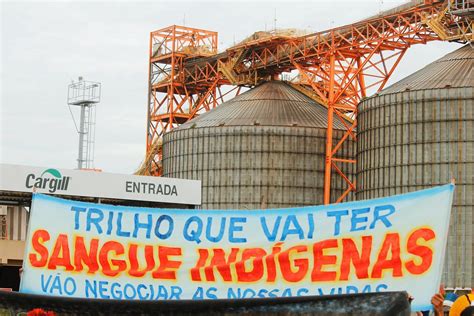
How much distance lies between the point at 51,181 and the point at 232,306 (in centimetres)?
3833

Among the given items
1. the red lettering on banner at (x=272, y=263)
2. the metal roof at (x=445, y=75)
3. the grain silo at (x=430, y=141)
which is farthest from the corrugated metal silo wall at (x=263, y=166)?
the red lettering on banner at (x=272, y=263)

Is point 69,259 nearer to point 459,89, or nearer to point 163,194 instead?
point 163,194

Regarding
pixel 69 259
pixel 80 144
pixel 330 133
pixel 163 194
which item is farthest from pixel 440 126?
pixel 69 259

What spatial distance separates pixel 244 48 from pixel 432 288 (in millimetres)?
63335

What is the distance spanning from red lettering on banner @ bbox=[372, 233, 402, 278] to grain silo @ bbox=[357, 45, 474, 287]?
147ft

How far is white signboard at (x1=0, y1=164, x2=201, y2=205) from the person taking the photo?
152 ft

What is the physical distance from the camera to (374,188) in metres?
62.7

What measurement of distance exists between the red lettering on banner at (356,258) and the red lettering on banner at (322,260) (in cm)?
14

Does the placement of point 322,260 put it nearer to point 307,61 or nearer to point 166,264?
point 166,264

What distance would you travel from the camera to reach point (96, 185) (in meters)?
49.2

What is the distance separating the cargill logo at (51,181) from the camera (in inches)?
1863

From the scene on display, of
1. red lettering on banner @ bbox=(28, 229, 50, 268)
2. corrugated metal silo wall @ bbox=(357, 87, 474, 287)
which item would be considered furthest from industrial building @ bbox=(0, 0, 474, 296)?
red lettering on banner @ bbox=(28, 229, 50, 268)

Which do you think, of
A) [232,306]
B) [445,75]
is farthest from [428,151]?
[232,306]

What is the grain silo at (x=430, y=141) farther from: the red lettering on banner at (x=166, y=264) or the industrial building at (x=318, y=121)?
the red lettering on banner at (x=166, y=264)
